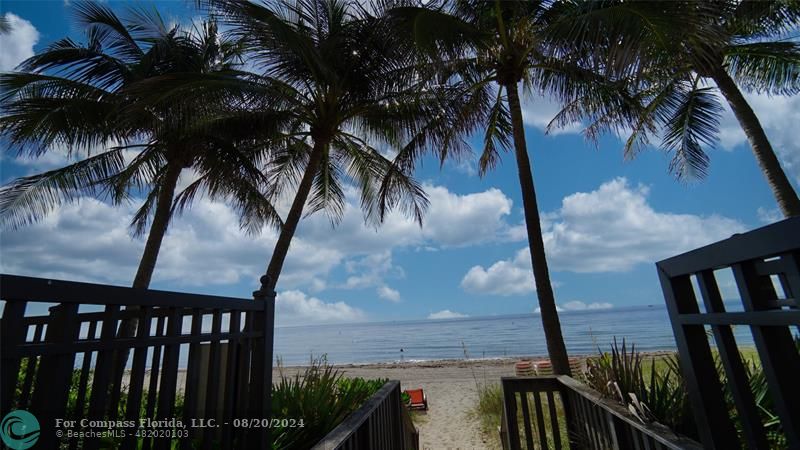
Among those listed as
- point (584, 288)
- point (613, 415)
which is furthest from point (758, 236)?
point (584, 288)

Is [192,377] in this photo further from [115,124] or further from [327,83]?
[115,124]

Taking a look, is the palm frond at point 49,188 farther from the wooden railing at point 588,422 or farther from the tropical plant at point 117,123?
the wooden railing at point 588,422

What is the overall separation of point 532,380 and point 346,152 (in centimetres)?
594

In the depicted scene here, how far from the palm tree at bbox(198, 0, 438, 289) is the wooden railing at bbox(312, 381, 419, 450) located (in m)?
2.62

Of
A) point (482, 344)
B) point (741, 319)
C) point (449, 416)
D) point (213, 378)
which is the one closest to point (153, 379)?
point (213, 378)

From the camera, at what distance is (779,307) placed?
89cm

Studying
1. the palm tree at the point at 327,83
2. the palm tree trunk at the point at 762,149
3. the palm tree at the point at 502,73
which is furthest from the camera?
the palm tree trunk at the point at 762,149

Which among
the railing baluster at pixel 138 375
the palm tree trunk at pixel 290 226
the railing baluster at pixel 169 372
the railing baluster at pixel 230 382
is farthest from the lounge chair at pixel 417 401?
the railing baluster at pixel 138 375

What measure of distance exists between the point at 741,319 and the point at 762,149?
21.0 ft

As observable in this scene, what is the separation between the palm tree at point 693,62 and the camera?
3.59 metres

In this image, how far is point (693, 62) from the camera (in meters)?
5.29

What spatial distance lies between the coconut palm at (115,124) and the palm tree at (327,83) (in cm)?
64

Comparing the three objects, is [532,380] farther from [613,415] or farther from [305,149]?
[305,149]

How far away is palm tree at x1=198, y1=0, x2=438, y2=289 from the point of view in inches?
202
